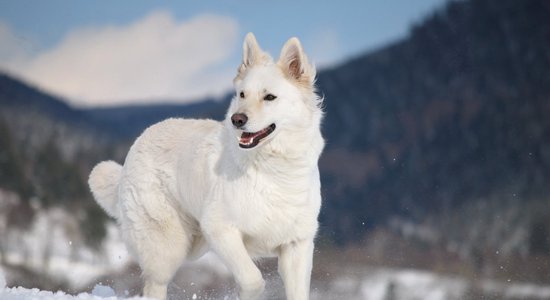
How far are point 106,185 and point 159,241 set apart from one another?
143cm

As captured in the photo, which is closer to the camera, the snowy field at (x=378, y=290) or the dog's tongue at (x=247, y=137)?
the dog's tongue at (x=247, y=137)

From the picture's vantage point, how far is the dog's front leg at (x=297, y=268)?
22.4 ft

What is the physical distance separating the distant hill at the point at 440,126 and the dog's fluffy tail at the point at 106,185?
81.4 feet

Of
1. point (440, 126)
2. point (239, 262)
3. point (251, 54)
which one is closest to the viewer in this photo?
point (239, 262)

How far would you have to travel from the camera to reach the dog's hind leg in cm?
764

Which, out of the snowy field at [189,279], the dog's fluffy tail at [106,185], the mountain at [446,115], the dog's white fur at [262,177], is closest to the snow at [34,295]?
the snowy field at [189,279]

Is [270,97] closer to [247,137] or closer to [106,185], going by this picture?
[247,137]

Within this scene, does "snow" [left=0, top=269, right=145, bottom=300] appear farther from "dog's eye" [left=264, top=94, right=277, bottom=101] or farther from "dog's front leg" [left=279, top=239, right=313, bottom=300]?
"dog's eye" [left=264, top=94, right=277, bottom=101]

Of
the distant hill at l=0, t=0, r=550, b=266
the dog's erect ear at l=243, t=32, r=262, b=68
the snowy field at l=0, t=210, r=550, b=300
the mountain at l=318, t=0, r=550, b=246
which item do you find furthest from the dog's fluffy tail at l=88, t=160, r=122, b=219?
the mountain at l=318, t=0, r=550, b=246

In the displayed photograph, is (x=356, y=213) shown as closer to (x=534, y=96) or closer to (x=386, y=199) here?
(x=386, y=199)

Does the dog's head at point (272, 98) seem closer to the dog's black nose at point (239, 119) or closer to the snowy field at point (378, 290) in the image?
the dog's black nose at point (239, 119)

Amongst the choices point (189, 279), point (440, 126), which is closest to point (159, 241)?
point (189, 279)

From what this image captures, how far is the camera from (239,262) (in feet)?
21.4

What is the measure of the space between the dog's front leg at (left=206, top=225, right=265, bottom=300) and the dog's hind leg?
110 cm
